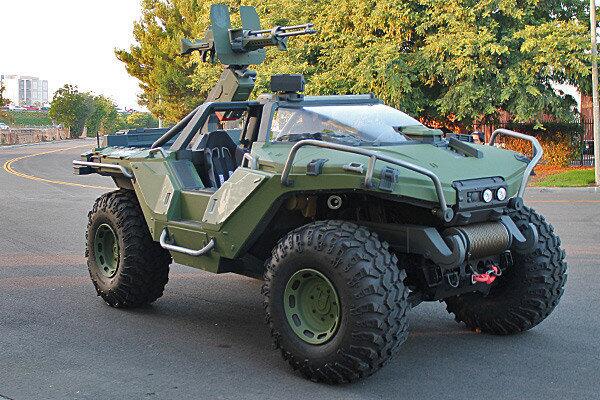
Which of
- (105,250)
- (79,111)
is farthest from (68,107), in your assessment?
(105,250)

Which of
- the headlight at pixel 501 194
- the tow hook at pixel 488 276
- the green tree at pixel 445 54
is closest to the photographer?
the headlight at pixel 501 194

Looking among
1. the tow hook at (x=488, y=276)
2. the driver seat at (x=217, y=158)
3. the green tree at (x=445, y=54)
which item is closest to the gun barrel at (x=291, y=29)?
the driver seat at (x=217, y=158)

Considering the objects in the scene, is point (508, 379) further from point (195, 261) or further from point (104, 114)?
point (104, 114)

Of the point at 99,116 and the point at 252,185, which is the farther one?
the point at 99,116

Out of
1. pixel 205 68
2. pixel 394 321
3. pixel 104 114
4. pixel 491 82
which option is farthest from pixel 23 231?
pixel 104 114

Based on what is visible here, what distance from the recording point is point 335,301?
227 inches

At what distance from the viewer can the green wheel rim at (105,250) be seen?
807 centimetres

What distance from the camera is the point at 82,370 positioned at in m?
6.05

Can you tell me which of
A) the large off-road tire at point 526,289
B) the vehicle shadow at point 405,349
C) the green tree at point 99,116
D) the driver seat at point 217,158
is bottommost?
the vehicle shadow at point 405,349

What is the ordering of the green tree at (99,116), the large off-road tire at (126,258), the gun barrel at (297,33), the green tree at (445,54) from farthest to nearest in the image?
the green tree at (99,116) < the green tree at (445,54) < the gun barrel at (297,33) < the large off-road tire at (126,258)

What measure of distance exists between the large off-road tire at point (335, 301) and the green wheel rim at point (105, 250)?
2478 mm

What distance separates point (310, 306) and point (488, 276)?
4.27ft

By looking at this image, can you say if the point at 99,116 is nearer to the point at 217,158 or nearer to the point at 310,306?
the point at 217,158

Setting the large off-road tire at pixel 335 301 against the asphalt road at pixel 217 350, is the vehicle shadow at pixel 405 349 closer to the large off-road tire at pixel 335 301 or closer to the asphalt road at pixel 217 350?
the asphalt road at pixel 217 350
